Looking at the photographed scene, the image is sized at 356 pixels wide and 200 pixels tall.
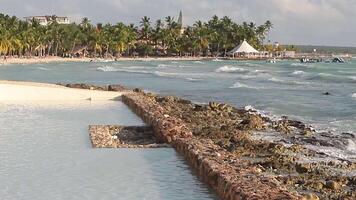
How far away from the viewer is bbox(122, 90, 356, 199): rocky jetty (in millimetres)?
9891

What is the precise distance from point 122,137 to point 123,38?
10282 cm

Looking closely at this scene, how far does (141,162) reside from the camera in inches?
511

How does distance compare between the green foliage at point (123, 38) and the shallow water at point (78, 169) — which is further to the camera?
the green foliage at point (123, 38)

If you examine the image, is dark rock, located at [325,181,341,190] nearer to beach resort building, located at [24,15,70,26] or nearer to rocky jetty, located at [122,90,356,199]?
rocky jetty, located at [122,90,356,199]

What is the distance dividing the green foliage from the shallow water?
264ft

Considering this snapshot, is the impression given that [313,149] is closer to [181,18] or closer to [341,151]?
[341,151]

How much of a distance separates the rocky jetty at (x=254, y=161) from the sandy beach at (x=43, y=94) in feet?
23.7

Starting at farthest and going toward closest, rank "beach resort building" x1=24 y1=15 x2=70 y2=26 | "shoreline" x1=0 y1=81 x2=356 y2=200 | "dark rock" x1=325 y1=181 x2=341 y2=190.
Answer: "beach resort building" x1=24 y1=15 x2=70 y2=26 < "dark rock" x1=325 y1=181 x2=341 y2=190 < "shoreline" x1=0 y1=81 x2=356 y2=200

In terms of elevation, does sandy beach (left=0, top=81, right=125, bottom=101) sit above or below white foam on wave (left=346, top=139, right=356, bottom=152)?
above

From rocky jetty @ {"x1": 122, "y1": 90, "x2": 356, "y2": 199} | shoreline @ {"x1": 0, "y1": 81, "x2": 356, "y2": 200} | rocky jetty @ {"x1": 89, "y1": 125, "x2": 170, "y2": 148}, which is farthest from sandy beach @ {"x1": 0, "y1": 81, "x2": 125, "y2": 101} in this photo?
rocky jetty @ {"x1": 89, "y1": 125, "x2": 170, "y2": 148}

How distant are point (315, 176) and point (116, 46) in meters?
110

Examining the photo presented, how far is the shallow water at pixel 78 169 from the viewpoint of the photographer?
10.4 metres

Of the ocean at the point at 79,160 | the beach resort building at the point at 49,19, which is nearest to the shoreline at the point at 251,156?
the ocean at the point at 79,160

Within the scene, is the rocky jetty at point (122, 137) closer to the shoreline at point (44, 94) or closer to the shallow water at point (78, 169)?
the shallow water at point (78, 169)
